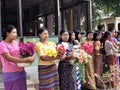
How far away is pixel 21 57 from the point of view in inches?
160

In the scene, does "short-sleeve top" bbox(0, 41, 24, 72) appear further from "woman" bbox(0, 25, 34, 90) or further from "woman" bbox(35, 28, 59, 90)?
"woman" bbox(35, 28, 59, 90)

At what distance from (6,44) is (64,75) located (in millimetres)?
1574

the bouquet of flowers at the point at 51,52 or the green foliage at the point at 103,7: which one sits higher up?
the green foliage at the point at 103,7

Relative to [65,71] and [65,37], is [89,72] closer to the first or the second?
[65,71]

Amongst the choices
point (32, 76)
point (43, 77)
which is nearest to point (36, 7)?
point (32, 76)

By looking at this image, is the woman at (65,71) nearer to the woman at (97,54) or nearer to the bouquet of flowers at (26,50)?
the bouquet of flowers at (26,50)

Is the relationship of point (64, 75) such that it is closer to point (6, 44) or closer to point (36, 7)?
point (6, 44)

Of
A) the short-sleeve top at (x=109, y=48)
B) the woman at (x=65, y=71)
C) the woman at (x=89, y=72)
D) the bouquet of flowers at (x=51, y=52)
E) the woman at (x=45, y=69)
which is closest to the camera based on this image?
the bouquet of flowers at (x=51, y=52)

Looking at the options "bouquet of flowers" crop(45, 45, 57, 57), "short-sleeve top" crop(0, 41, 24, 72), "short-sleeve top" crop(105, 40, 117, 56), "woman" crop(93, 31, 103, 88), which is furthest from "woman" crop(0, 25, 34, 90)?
"short-sleeve top" crop(105, 40, 117, 56)

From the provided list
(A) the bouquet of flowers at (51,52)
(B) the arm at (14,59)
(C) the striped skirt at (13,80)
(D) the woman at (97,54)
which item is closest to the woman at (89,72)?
(D) the woman at (97,54)

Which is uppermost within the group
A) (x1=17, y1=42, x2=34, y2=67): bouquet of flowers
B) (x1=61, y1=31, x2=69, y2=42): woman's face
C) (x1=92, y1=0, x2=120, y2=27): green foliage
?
(x1=92, y1=0, x2=120, y2=27): green foliage

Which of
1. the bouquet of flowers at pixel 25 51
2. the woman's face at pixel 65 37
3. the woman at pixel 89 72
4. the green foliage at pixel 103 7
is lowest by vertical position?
the woman at pixel 89 72

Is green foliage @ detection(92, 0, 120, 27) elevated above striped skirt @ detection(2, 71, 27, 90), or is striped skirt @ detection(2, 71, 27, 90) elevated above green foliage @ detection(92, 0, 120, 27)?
green foliage @ detection(92, 0, 120, 27)

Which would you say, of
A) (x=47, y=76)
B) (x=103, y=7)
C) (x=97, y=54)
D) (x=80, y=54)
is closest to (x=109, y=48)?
(x=97, y=54)
